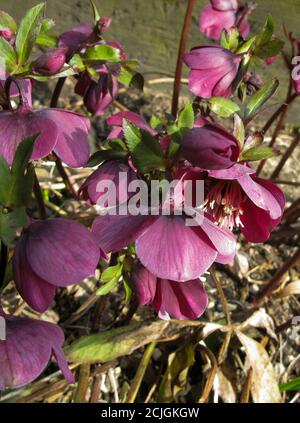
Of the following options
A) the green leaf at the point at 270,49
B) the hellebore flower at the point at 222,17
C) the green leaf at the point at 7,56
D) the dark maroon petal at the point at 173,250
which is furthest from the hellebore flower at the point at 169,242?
the hellebore flower at the point at 222,17

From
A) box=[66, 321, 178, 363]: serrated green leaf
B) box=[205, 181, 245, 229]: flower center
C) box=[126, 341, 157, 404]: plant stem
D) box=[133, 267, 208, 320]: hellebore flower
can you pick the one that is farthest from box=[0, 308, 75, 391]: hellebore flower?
box=[126, 341, 157, 404]: plant stem

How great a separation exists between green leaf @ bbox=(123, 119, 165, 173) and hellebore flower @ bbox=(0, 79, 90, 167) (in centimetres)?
7

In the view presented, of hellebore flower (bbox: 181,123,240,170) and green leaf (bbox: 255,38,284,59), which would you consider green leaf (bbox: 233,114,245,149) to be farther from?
green leaf (bbox: 255,38,284,59)

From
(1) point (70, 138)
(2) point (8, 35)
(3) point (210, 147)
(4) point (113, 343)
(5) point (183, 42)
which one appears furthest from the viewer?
(5) point (183, 42)

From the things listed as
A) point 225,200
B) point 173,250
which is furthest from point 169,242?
point 225,200

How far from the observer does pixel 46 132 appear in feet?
2.10

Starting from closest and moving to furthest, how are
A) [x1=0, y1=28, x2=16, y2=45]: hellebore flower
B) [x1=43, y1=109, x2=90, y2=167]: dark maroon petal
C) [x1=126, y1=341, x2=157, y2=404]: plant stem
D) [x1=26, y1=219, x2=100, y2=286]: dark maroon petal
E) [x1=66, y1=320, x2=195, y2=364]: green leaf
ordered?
[x1=26, y1=219, x2=100, y2=286]: dark maroon petal → [x1=43, y1=109, x2=90, y2=167]: dark maroon petal → [x1=0, y1=28, x2=16, y2=45]: hellebore flower → [x1=66, y1=320, x2=195, y2=364]: green leaf → [x1=126, y1=341, x2=157, y2=404]: plant stem

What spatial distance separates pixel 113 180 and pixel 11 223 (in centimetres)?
13

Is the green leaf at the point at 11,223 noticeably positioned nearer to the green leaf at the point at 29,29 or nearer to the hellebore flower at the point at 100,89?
the green leaf at the point at 29,29

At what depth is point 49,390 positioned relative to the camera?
39.3 inches

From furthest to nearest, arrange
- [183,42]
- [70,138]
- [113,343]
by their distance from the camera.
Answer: [183,42] < [113,343] < [70,138]

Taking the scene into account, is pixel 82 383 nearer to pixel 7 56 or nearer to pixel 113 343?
pixel 113 343

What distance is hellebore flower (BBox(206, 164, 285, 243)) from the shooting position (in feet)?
1.85
